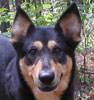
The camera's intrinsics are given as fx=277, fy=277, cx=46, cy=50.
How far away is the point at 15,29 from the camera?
403cm

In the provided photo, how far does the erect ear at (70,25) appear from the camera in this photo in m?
3.95

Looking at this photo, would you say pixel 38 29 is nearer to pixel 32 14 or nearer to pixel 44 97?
pixel 44 97

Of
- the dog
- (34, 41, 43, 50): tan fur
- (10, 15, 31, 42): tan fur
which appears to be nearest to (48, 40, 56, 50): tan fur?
(34, 41, 43, 50): tan fur

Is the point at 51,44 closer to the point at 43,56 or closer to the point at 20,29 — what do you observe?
the point at 43,56

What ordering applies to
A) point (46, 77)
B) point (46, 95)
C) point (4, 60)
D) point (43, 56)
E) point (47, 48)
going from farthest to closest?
point (4, 60) < point (46, 95) < point (47, 48) < point (43, 56) < point (46, 77)

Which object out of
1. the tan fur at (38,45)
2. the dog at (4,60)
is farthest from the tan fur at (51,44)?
the dog at (4,60)

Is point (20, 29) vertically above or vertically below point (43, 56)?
above

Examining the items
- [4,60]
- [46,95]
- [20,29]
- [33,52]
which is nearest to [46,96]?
[46,95]

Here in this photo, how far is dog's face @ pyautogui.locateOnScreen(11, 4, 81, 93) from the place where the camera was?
359 centimetres

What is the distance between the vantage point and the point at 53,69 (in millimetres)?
3484

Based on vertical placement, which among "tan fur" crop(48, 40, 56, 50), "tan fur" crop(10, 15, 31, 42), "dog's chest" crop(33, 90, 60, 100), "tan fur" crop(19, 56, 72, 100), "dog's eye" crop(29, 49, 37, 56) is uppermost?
"tan fur" crop(10, 15, 31, 42)

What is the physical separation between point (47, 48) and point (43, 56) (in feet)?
0.54

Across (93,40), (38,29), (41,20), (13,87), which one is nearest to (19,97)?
(13,87)

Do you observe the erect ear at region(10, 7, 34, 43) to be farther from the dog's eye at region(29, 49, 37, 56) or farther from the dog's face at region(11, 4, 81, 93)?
the dog's eye at region(29, 49, 37, 56)
